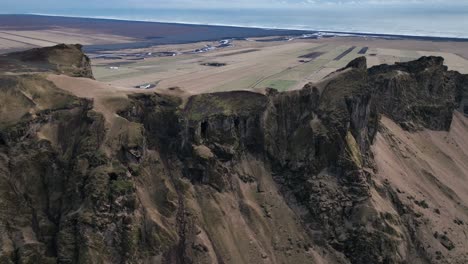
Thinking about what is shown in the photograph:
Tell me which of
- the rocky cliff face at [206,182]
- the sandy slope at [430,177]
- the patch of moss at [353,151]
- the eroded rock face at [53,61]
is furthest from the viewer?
the eroded rock face at [53,61]

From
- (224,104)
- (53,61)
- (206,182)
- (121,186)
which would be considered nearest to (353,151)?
(224,104)

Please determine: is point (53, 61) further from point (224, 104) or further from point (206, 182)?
point (206, 182)

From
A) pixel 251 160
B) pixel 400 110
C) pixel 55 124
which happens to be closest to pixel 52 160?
pixel 55 124

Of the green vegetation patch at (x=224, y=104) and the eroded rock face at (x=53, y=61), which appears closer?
the green vegetation patch at (x=224, y=104)

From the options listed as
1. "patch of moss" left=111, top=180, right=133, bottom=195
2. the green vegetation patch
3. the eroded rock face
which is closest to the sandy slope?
the green vegetation patch

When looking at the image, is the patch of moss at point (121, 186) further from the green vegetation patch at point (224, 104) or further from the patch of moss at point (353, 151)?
the patch of moss at point (353, 151)

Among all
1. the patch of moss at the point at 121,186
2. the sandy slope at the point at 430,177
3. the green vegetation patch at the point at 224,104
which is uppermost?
the green vegetation patch at the point at 224,104

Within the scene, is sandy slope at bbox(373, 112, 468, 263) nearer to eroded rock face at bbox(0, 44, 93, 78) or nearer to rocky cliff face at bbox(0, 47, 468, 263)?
rocky cliff face at bbox(0, 47, 468, 263)

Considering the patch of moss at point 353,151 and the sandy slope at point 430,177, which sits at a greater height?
the patch of moss at point 353,151

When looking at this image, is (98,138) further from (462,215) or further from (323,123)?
(462,215)

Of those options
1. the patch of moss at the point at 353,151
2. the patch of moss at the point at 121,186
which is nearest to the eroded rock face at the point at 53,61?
the patch of moss at the point at 121,186
